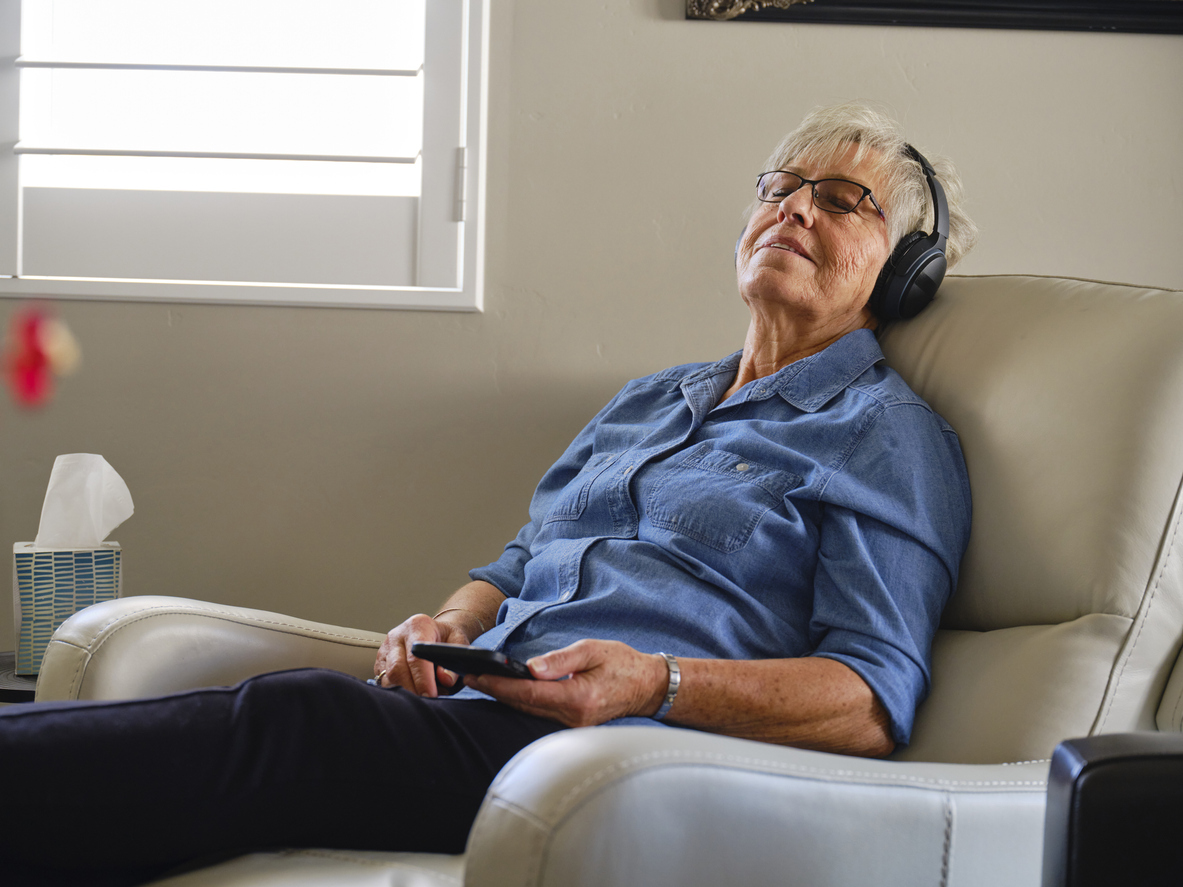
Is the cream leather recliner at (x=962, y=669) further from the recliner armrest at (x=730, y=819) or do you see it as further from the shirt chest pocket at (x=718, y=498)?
the shirt chest pocket at (x=718, y=498)

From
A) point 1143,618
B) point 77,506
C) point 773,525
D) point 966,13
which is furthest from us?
point 966,13

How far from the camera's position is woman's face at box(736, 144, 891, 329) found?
121 cm

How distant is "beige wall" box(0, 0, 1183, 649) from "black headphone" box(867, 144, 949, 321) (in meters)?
0.36

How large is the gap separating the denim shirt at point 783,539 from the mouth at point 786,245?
0.13 metres

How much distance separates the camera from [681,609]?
0.99 meters

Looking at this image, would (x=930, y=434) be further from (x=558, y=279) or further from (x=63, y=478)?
(x=63, y=478)

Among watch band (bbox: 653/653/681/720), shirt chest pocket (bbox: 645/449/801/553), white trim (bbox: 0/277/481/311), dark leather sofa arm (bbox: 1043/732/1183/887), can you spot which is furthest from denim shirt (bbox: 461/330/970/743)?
white trim (bbox: 0/277/481/311)

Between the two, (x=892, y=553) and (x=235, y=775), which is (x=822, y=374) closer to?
(x=892, y=553)

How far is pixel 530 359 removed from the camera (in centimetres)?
161

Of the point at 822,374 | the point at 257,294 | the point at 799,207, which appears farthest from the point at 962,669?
the point at 257,294

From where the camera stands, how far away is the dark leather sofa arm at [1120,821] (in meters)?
0.49

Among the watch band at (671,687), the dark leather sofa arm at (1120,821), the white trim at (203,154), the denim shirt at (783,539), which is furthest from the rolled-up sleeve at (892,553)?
the white trim at (203,154)

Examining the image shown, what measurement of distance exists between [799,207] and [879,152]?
0.43 feet

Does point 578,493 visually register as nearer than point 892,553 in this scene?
No
